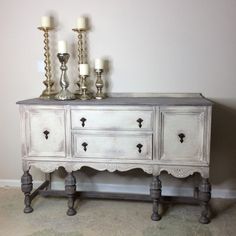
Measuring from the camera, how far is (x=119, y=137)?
2287 mm

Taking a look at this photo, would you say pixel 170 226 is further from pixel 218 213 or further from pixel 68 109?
pixel 68 109

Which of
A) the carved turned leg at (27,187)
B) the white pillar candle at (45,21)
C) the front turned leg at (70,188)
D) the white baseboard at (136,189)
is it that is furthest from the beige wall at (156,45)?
the carved turned leg at (27,187)

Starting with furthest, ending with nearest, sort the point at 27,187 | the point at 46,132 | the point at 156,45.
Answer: the point at 156,45
the point at 27,187
the point at 46,132

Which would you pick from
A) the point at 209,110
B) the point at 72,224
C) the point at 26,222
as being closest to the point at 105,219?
the point at 72,224

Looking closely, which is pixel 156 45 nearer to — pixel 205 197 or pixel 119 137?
pixel 119 137

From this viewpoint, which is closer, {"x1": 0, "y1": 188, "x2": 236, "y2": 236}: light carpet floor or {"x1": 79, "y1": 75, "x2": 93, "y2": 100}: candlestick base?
{"x1": 0, "y1": 188, "x2": 236, "y2": 236}: light carpet floor

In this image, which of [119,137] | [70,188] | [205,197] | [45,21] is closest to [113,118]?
[119,137]

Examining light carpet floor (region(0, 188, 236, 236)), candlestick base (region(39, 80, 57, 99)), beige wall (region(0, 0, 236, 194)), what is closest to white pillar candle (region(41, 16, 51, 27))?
beige wall (region(0, 0, 236, 194))

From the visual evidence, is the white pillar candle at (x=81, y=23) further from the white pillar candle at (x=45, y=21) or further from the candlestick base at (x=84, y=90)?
the candlestick base at (x=84, y=90)

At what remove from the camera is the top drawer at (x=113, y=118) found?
2.24 meters

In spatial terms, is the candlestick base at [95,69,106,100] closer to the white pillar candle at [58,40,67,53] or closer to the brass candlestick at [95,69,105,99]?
the brass candlestick at [95,69,105,99]

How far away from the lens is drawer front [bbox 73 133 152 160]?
2.28m

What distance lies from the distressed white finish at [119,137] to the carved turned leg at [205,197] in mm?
104

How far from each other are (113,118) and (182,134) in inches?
21.2
